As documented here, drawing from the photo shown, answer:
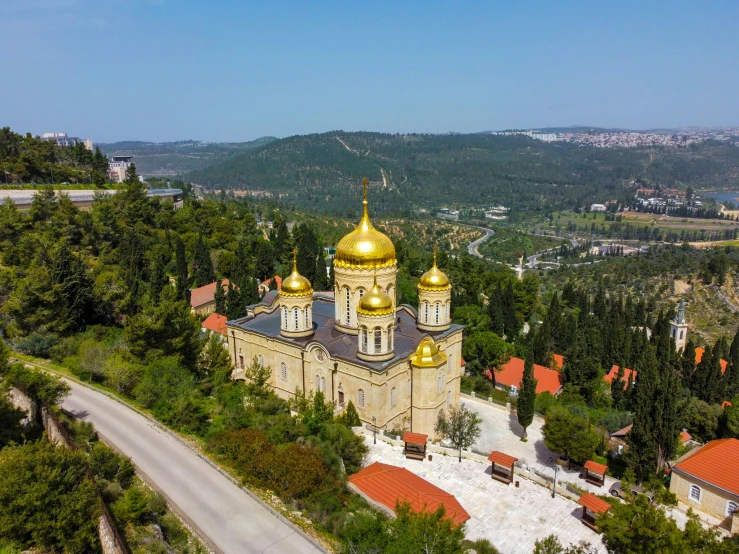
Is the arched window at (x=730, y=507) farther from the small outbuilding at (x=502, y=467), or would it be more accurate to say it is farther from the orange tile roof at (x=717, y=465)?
the small outbuilding at (x=502, y=467)

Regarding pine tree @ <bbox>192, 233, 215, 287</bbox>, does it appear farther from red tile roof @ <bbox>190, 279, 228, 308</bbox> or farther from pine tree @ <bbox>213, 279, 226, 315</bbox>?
pine tree @ <bbox>213, 279, 226, 315</bbox>

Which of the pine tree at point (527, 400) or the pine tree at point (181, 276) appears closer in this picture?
the pine tree at point (527, 400)

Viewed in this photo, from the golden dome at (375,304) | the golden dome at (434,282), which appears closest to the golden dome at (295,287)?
the golden dome at (375,304)

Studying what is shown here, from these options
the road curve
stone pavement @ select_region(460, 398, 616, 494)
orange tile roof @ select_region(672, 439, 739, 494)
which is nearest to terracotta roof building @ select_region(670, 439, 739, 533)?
orange tile roof @ select_region(672, 439, 739, 494)

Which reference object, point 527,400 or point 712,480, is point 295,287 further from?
point 712,480

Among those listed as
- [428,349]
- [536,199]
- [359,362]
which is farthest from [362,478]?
[536,199]
